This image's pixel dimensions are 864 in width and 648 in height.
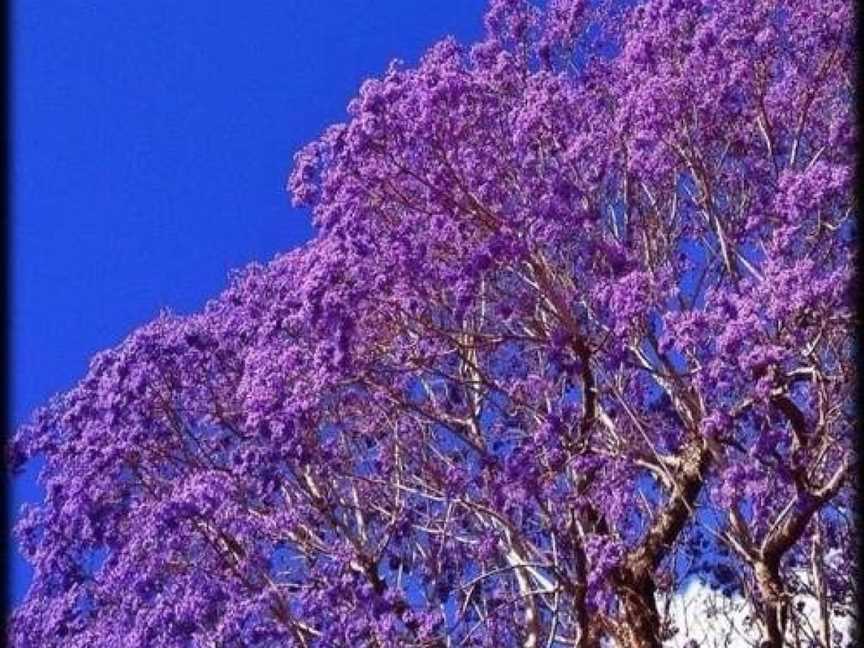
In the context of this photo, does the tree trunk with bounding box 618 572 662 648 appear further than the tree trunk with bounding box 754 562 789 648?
Yes

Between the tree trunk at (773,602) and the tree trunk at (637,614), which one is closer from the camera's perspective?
the tree trunk at (773,602)

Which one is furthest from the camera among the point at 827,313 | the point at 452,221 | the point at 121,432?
the point at 121,432

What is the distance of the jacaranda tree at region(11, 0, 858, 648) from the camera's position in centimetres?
864

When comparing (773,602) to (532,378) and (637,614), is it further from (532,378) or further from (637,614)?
(532,378)

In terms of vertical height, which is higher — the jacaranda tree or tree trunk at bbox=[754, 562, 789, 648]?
the jacaranda tree

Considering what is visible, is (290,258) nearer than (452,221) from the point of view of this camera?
No

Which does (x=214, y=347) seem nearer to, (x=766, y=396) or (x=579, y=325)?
(x=579, y=325)

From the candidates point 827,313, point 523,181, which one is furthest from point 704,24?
point 827,313

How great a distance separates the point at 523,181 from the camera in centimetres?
923

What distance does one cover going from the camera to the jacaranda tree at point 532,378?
28.3 ft

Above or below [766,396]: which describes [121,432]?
above

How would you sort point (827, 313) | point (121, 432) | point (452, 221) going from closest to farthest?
1. point (827, 313)
2. point (452, 221)
3. point (121, 432)

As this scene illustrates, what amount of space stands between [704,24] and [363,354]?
306 centimetres

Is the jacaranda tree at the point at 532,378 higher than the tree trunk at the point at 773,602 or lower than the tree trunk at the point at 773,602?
higher
